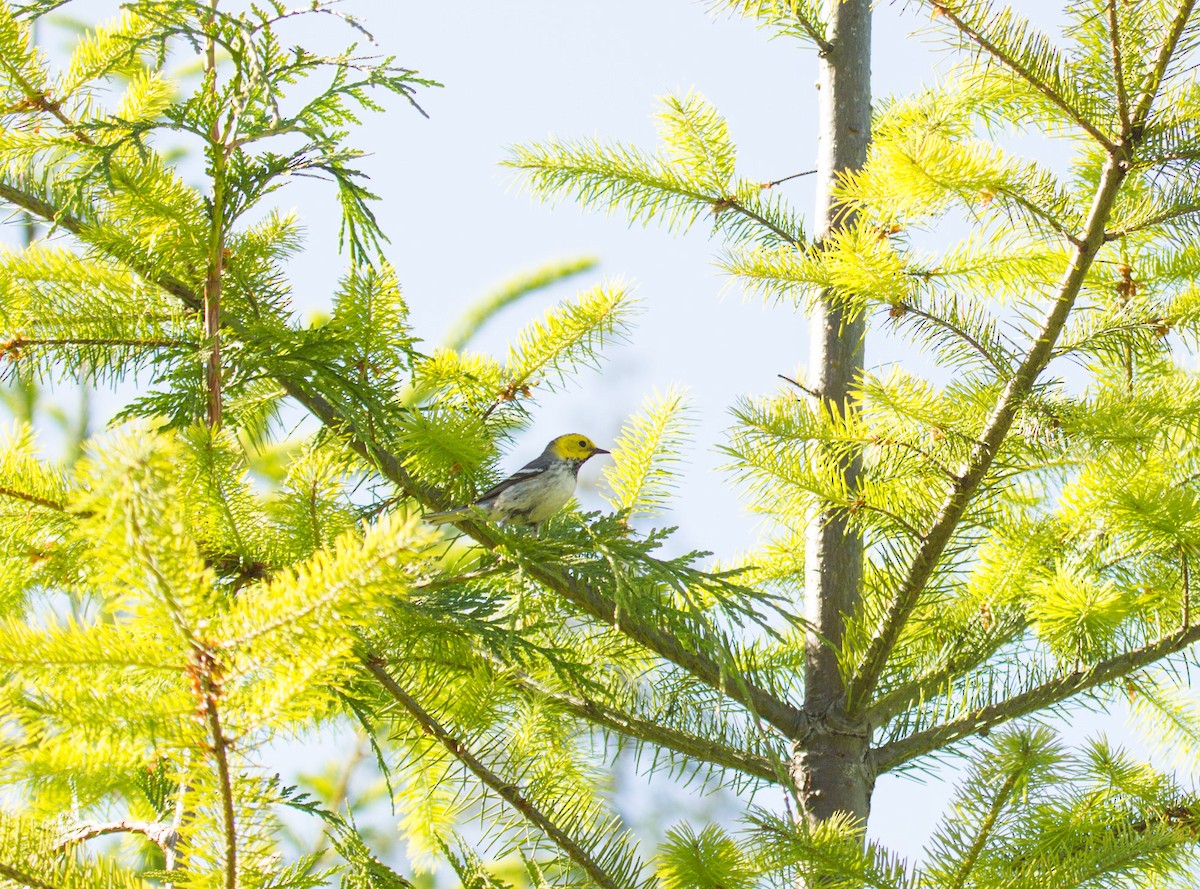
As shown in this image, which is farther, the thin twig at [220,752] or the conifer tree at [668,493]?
the conifer tree at [668,493]

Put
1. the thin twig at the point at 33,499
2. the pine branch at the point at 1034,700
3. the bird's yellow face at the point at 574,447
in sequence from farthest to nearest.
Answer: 1. the bird's yellow face at the point at 574,447
2. the pine branch at the point at 1034,700
3. the thin twig at the point at 33,499

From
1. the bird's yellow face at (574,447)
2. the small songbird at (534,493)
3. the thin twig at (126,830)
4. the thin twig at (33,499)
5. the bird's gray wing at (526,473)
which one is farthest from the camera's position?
the bird's yellow face at (574,447)

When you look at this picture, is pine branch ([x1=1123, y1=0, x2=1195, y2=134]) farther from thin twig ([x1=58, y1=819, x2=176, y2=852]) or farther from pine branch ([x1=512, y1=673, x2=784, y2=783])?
thin twig ([x1=58, y1=819, x2=176, y2=852])

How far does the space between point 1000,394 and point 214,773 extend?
141 cm

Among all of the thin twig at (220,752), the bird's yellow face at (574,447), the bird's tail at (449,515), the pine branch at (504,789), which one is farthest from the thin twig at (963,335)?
the bird's yellow face at (574,447)

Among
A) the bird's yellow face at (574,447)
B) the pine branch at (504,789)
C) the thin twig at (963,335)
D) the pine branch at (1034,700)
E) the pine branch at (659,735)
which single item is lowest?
the pine branch at (504,789)

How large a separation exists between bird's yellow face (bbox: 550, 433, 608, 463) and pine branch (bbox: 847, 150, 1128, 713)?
2708 millimetres

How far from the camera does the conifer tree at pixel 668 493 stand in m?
1.71

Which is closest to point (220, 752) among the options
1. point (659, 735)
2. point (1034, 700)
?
point (659, 735)

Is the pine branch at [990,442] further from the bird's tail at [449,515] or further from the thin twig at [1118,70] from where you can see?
the bird's tail at [449,515]

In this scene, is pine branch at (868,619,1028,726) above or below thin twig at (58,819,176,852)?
above

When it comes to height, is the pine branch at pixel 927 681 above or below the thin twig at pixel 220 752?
above

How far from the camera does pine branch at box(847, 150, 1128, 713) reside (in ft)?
5.74

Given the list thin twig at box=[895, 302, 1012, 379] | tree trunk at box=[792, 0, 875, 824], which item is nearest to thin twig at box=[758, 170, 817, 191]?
tree trunk at box=[792, 0, 875, 824]
